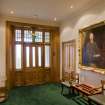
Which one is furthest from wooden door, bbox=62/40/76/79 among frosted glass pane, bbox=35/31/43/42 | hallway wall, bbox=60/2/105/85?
frosted glass pane, bbox=35/31/43/42

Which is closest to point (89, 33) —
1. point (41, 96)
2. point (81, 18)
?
point (81, 18)

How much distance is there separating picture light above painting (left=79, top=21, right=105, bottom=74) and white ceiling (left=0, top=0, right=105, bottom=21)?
820 millimetres

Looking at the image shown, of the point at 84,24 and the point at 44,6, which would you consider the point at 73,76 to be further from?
the point at 44,6

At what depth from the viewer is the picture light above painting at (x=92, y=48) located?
4.02 metres

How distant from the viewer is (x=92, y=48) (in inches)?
176

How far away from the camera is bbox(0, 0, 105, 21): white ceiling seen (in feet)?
14.1

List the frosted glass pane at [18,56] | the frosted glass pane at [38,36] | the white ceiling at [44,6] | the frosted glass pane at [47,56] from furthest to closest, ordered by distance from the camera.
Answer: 1. the frosted glass pane at [47,56]
2. the frosted glass pane at [38,36]
3. the frosted glass pane at [18,56]
4. the white ceiling at [44,6]

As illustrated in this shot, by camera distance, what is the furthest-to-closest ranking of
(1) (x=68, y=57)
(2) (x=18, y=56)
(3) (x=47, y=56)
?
1. (3) (x=47, y=56)
2. (2) (x=18, y=56)
3. (1) (x=68, y=57)

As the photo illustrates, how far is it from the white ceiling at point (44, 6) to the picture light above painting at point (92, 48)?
2.69 feet

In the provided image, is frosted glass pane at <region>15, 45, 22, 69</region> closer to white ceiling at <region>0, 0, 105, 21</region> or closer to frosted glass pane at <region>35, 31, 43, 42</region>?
frosted glass pane at <region>35, 31, 43, 42</region>

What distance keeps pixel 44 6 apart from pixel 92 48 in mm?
2219

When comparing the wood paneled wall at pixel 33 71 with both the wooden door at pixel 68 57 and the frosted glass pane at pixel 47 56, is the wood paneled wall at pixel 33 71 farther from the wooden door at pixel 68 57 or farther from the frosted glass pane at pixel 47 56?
the wooden door at pixel 68 57

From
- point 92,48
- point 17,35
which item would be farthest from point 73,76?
point 17,35

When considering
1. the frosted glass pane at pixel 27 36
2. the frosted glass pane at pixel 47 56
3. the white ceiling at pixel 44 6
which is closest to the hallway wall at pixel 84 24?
the white ceiling at pixel 44 6
